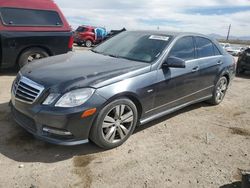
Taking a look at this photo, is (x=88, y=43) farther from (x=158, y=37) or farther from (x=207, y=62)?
(x=158, y=37)

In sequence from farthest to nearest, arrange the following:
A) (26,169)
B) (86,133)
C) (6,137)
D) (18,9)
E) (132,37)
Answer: (18,9) → (132,37) → (6,137) → (86,133) → (26,169)

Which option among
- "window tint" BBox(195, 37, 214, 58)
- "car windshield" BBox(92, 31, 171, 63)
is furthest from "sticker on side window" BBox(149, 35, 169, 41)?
"window tint" BBox(195, 37, 214, 58)

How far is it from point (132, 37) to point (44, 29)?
3.82 m

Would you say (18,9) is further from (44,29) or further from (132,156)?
(132,156)

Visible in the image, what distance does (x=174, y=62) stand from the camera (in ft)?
13.9

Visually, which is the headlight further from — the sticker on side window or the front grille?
the sticker on side window

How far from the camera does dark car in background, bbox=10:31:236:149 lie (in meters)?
3.41

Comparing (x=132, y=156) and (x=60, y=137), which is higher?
(x=60, y=137)

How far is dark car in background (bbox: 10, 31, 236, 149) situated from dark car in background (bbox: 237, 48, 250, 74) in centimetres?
599

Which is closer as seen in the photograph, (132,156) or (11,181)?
(11,181)

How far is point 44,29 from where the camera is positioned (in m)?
7.91

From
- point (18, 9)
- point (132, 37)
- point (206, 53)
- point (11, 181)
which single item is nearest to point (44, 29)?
point (18, 9)

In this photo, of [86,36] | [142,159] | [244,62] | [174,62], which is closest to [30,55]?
[174,62]

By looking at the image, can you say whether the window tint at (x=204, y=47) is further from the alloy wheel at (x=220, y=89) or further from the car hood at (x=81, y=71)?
the car hood at (x=81, y=71)
